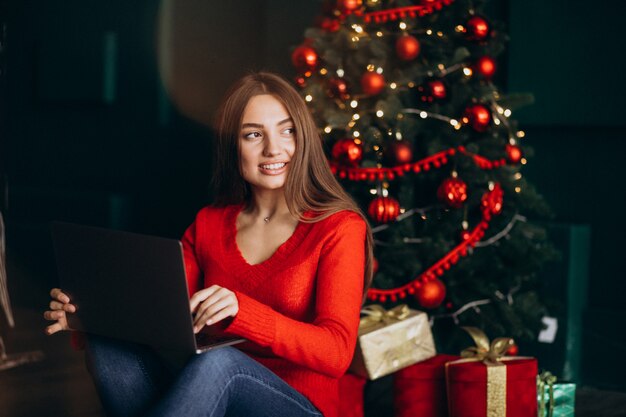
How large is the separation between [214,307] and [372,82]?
5.16ft

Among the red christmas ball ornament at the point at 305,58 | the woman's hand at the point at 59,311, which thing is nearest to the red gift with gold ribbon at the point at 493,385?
the woman's hand at the point at 59,311

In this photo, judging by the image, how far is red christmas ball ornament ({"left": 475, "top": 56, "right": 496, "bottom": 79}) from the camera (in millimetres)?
3203

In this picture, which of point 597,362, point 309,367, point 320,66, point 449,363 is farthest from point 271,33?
point 309,367

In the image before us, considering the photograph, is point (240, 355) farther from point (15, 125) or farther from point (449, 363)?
point (15, 125)

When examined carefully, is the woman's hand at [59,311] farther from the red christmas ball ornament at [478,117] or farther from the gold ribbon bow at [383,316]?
the red christmas ball ornament at [478,117]

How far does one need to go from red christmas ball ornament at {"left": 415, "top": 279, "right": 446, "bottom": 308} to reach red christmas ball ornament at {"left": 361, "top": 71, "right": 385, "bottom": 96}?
699 mm

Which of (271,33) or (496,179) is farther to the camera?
(271,33)

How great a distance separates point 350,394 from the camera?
2.60 m

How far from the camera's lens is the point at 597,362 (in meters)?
3.61

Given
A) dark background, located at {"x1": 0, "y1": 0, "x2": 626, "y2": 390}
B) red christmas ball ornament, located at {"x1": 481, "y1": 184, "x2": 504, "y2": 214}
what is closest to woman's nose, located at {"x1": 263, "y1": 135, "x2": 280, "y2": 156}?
red christmas ball ornament, located at {"x1": 481, "y1": 184, "x2": 504, "y2": 214}

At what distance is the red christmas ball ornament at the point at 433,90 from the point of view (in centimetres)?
310

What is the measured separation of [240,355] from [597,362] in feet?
7.48

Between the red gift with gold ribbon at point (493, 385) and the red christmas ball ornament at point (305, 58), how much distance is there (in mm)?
1205

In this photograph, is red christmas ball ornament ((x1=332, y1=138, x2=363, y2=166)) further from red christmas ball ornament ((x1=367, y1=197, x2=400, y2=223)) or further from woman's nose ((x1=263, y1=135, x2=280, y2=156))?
woman's nose ((x1=263, y1=135, x2=280, y2=156))
